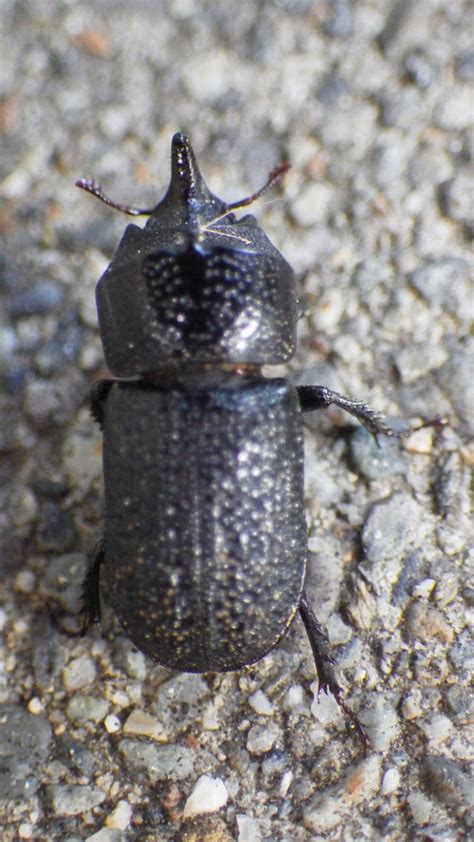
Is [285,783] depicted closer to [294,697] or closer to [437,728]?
[294,697]

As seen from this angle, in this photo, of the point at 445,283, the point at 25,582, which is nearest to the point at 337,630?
the point at 25,582

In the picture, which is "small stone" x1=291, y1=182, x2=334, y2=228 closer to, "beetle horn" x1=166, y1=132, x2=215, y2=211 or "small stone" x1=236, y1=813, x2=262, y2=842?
"beetle horn" x1=166, y1=132, x2=215, y2=211

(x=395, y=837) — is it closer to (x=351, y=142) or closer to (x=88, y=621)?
(x=88, y=621)

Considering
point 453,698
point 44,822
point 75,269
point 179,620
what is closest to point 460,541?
point 453,698

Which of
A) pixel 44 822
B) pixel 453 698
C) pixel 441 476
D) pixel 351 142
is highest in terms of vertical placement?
pixel 351 142

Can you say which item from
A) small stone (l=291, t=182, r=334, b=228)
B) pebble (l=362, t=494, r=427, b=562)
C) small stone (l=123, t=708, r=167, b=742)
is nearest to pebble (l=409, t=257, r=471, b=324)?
small stone (l=291, t=182, r=334, b=228)

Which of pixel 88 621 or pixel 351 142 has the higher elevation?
pixel 351 142
